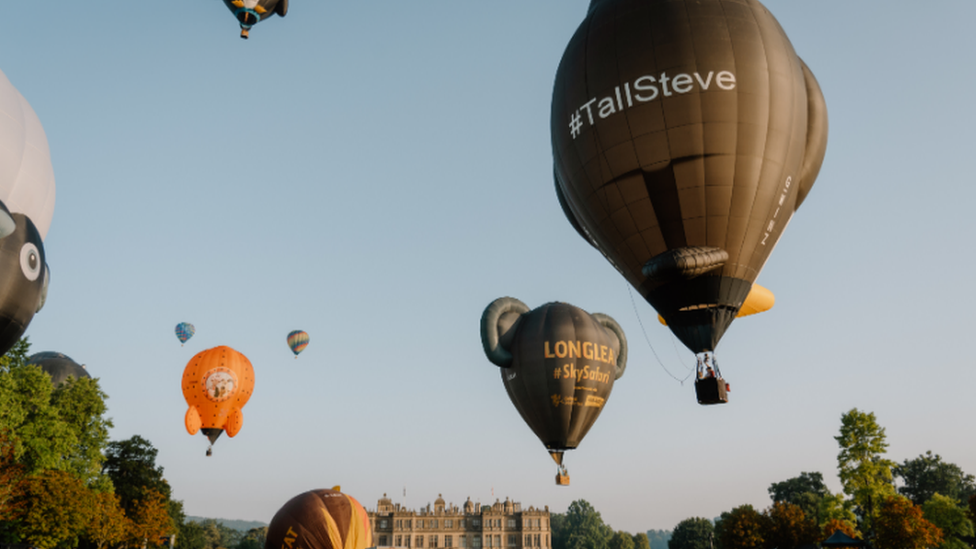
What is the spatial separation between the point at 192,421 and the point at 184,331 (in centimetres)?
1564

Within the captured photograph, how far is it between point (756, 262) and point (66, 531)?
27.2 meters

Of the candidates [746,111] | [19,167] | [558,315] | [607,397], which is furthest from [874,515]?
[19,167]

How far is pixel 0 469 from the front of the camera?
2159cm

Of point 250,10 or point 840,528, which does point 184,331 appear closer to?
point 250,10

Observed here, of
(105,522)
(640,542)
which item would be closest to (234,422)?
(105,522)

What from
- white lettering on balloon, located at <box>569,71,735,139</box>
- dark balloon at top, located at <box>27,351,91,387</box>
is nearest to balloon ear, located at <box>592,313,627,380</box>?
white lettering on balloon, located at <box>569,71,735,139</box>

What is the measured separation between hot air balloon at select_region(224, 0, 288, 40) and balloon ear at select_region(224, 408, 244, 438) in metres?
15.0

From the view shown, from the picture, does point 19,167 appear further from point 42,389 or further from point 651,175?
point 42,389

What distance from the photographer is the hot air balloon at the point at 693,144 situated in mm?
12250

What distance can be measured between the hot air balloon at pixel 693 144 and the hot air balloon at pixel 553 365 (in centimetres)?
968

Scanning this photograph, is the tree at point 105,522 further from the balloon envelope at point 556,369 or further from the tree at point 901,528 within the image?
the tree at point 901,528

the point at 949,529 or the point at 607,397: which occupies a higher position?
the point at 607,397

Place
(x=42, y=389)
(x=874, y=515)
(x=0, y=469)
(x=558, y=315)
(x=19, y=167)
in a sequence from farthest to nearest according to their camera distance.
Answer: (x=874, y=515), (x=42, y=389), (x=558, y=315), (x=0, y=469), (x=19, y=167)

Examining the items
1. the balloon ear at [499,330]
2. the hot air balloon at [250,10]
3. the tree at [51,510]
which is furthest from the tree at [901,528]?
A: the tree at [51,510]
